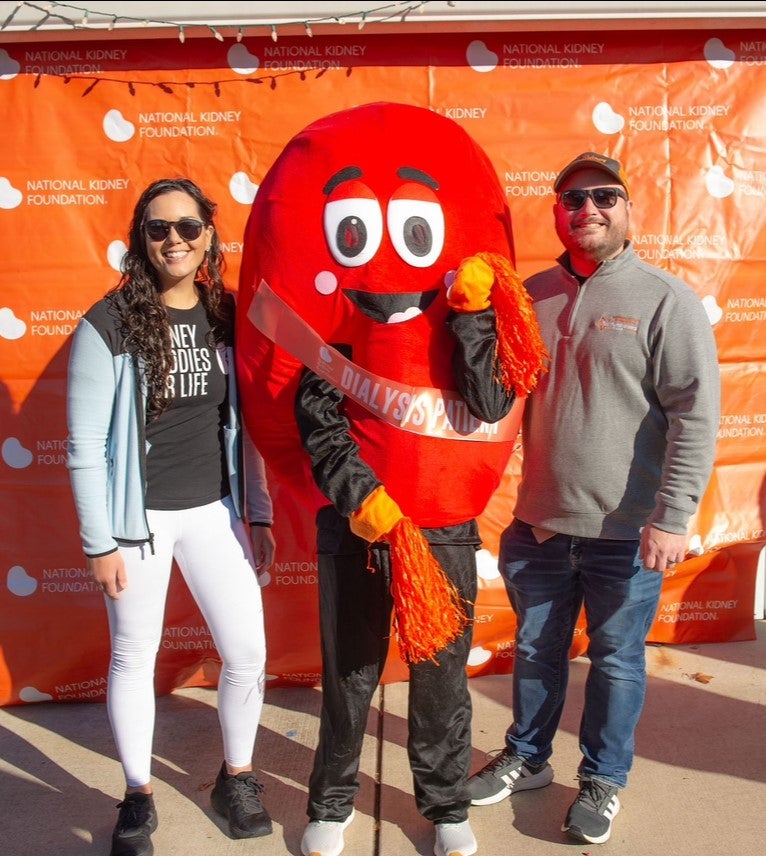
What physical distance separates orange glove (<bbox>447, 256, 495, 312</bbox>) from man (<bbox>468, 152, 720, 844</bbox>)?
43 centimetres

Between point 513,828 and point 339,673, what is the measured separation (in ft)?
2.68

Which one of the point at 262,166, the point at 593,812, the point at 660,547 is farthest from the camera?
the point at 262,166

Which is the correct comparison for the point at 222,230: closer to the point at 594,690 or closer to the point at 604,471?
the point at 604,471

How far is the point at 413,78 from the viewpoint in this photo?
3340 mm

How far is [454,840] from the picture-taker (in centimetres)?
249

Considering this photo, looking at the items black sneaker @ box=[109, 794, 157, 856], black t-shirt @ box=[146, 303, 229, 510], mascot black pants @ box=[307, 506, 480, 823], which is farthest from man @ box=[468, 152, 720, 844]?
black sneaker @ box=[109, 794, 157, 856]

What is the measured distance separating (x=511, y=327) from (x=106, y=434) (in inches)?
45.6

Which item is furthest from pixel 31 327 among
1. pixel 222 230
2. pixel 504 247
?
pixel 504 247

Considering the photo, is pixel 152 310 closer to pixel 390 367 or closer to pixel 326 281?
pixel 326 281

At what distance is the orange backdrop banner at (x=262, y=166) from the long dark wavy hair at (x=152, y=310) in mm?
942

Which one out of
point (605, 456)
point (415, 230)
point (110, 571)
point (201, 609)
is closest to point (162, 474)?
point (110, 571)

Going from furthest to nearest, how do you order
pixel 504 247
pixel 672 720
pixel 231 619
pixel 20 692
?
pixel 20 692
pixel 672 720
pixel 231 619
pixel 504 247

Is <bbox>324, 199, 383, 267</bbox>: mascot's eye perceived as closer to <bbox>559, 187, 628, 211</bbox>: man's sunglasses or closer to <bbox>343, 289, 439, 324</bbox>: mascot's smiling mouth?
<bbox>343, 289, 439, 324</bbox>: mascot's smiling mouth

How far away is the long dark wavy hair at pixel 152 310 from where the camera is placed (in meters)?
2.36
